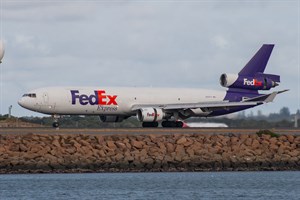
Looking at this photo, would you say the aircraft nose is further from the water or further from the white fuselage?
the water

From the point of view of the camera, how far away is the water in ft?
175

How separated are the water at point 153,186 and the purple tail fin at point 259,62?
32631 millimetres

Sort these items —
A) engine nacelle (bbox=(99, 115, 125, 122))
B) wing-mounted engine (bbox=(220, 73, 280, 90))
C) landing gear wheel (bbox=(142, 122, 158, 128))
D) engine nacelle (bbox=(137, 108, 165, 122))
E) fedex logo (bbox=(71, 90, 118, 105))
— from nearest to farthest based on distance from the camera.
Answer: fedex logo (bbox=(71, 90, 118, 105)), engine nacelle (bbox=(137, 108, 165, 122)), landing gear wheel (bbox=(142, 122, 158, 128)), engine nacelle (bbox=(99, 115, 125, 122)), wing-mounted engine (bbox=(220, 73, 280, 90))

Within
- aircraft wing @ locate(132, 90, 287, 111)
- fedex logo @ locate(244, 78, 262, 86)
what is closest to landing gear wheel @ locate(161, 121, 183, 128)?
aircraft wing @ locate(132, 90, 287, 111)

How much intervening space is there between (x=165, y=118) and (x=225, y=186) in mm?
34248

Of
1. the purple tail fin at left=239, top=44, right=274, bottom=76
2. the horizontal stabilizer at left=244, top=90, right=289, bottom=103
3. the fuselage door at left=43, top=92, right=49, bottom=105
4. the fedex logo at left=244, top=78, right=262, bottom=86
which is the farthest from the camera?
the purple tail fin at left=239, top=44, right=274, bottom=76

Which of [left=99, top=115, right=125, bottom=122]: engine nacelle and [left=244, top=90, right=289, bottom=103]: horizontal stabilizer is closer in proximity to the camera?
[left=244, top=90, right=289, bottom=103]: horizontal stabilizer

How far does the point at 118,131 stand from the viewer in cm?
7756

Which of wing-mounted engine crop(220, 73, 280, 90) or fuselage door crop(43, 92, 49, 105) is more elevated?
wing-mounted engine crop(220, 73, 280, 90)

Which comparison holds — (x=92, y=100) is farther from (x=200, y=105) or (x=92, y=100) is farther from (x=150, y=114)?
(x=200, y=105)

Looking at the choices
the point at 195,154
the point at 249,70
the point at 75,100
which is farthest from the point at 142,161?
the point at 249,70

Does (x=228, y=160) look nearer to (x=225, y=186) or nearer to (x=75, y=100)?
(x=225, y=186)

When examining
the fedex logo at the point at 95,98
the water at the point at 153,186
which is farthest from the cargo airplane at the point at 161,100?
the water at the point at 153,186

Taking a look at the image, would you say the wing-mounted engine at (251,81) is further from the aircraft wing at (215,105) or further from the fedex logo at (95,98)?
the fedex logo at (95,98)
